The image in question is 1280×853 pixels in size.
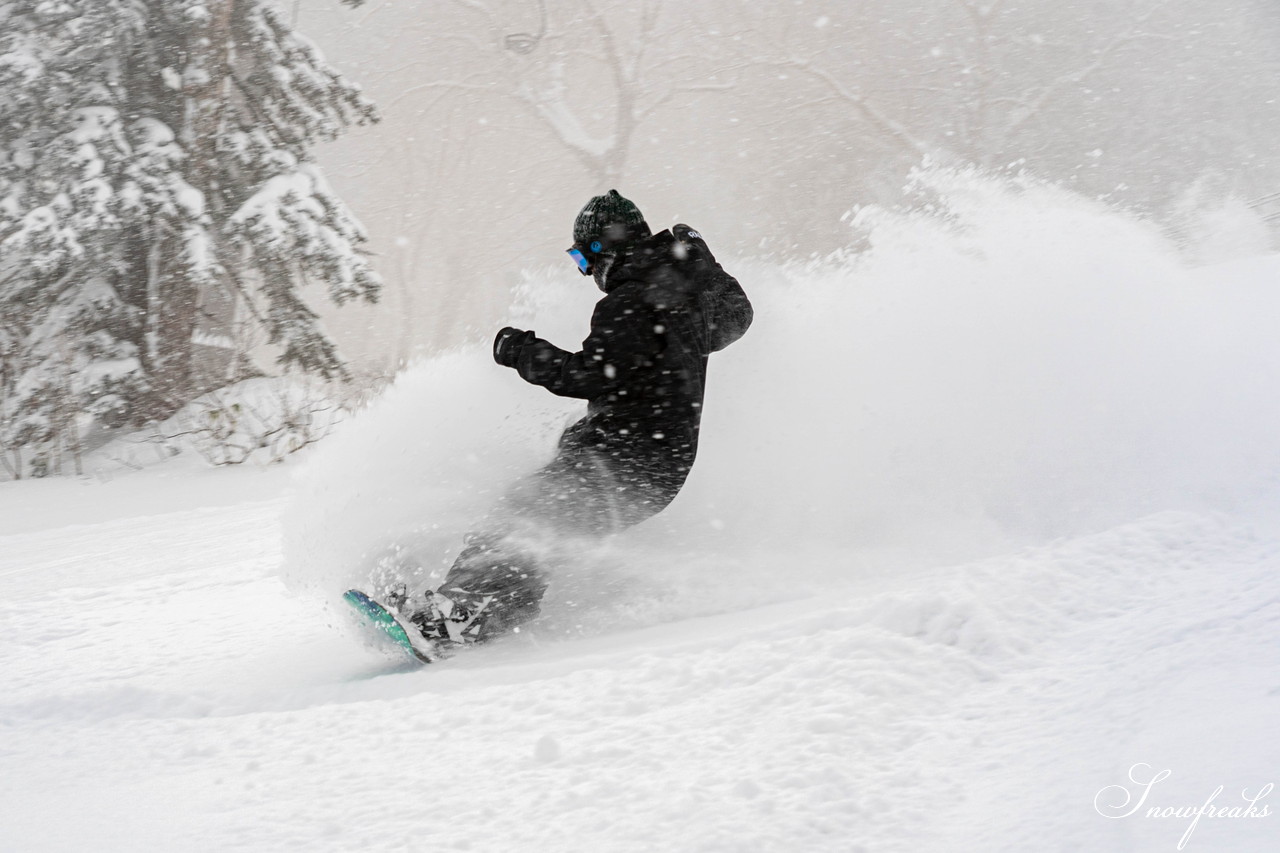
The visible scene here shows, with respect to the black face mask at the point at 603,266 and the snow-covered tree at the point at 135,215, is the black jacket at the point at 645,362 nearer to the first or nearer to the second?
the black face mask at the point at 603,266

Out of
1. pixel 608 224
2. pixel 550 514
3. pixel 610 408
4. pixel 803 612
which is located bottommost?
pixel 803 612

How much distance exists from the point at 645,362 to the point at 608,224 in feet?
1.55

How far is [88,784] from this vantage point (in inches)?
85.0

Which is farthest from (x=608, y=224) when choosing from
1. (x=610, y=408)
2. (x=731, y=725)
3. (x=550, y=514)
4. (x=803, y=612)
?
(x=731, y=725)

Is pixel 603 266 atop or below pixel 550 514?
atop

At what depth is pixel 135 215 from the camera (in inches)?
322

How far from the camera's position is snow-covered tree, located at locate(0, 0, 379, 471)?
807 cm

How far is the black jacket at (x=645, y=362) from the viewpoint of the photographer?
3.08m

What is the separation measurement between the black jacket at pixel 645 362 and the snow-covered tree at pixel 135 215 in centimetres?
612

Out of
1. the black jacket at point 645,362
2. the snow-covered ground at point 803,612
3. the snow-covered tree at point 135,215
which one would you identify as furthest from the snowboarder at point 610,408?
the snow-covered tree at point 135,215

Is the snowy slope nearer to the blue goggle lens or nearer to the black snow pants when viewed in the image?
the black snow pants

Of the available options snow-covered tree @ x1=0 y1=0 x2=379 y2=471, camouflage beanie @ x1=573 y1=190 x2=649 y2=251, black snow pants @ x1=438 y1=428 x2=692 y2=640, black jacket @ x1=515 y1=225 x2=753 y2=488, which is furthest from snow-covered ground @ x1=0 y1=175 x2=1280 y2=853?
snow-covered tree @ x1=0 y1=0 x2=379 y2=471

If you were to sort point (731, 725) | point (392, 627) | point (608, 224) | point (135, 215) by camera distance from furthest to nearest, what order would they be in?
1. point (135, 215)
2. point (608, 224)
3. point (392, 627)
4. point (731, 725)

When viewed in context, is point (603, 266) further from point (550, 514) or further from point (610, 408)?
point (550, 514)
